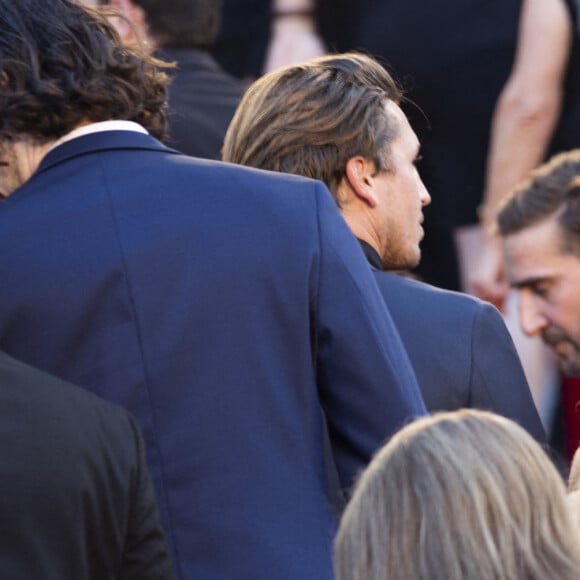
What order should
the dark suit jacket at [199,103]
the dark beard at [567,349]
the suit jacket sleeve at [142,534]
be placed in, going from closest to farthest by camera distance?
the suit jacket sleeve at [142,534] < the dark beard at [567,349] < the dark suit jacket at [199,103]

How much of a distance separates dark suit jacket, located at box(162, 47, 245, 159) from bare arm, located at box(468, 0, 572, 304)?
822 mm

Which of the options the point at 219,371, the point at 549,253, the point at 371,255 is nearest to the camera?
the point at 219,371

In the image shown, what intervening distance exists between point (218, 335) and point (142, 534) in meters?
0.33

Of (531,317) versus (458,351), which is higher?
(458,351)

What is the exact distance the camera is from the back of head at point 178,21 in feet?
14.2

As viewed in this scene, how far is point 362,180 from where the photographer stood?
9.35ft

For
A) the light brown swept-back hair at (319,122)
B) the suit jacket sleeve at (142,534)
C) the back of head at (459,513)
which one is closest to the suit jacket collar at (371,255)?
the light brown swept-back hair at (319,122)

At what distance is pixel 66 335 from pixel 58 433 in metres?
0.33

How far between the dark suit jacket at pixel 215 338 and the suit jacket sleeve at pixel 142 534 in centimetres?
16

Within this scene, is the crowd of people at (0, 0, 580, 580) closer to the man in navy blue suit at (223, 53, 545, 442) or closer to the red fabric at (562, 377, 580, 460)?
the man in navy blue suit at (223, 53, 545, 442)

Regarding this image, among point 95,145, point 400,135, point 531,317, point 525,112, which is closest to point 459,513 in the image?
point 95,145

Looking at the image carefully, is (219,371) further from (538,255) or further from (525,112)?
(525,112)

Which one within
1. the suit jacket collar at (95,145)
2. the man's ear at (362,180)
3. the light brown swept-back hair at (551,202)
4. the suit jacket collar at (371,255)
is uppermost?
the suit jacket collar at (95,145)

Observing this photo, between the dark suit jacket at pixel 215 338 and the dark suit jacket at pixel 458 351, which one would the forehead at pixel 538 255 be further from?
the dark suit jacket at pixel 215 338
